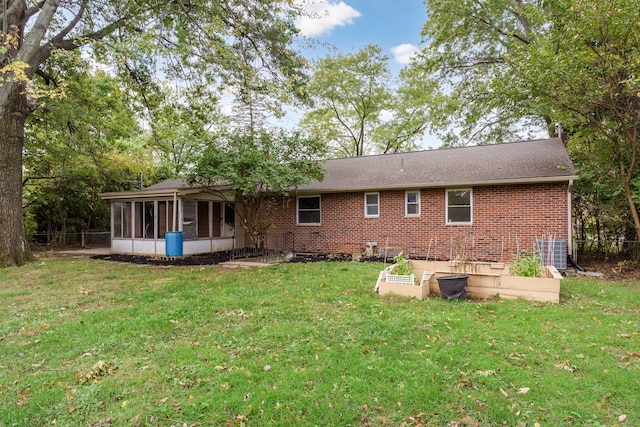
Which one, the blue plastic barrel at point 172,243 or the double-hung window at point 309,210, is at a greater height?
the double-hung window at point 309,210

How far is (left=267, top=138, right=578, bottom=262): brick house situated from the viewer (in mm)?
10234

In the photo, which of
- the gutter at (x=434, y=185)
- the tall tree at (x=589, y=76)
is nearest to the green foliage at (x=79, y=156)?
the gutter at (x=434, y=185)

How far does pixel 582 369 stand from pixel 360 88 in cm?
2523

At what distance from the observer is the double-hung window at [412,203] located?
11.9m

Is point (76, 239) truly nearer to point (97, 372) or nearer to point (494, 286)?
point (97, 372)

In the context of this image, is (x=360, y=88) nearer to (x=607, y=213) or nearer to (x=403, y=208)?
(x=403, y=208)

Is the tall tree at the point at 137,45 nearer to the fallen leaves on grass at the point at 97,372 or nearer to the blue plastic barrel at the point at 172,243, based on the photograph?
the blue plastic barrel at the point at 172,243

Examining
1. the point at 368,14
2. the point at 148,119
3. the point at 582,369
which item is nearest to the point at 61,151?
the point at 148,119

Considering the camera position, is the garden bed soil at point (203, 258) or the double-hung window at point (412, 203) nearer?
the garden bed soil at point (203, 258)

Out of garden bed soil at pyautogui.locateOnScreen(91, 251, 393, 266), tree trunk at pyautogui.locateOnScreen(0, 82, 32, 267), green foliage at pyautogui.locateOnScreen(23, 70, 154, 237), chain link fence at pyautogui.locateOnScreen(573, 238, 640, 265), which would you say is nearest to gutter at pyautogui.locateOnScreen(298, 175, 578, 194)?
garden bed soil at pyautogui.locateOnScreen(91, 251, 393, 266)

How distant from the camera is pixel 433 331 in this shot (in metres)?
4.61

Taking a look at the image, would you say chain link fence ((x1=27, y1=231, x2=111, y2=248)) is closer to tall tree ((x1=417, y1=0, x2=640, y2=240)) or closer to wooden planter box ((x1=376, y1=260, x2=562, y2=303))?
wooden planter box ((x1=376, y1=260, x2=562, y2=303))

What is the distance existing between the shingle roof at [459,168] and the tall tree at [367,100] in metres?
11.6

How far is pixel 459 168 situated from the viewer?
12.0 m
